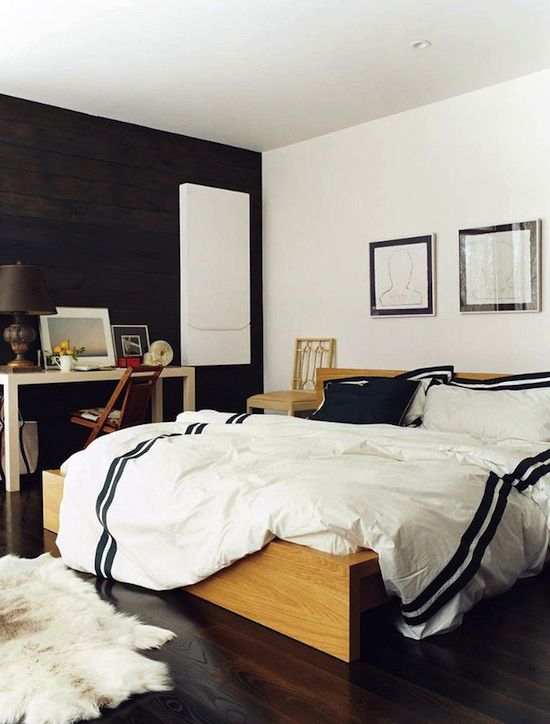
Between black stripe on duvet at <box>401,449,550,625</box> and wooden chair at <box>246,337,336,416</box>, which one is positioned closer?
black stripe on duvet at <box>401,449,550,625</box>

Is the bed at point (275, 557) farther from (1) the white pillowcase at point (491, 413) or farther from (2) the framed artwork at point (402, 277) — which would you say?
(2) the framed artwork at point (402, 277)

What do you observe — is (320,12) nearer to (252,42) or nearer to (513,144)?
(252,42)

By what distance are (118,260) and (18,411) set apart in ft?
4.70

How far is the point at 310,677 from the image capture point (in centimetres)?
227

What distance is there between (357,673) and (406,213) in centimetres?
400

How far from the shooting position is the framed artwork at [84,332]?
18.1 feet

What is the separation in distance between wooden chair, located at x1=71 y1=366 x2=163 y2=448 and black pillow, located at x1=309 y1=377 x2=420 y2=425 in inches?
49.9

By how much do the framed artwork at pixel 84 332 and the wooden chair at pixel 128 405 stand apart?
0.57m

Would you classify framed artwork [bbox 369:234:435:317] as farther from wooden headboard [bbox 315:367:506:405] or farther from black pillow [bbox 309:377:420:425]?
black pillow [bbox 309:377:420:425]

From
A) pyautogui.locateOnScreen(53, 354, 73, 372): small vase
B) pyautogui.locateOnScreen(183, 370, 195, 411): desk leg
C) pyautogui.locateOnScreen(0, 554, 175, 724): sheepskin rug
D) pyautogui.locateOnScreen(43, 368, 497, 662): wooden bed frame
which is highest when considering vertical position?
pyautogui.locateOnScreen(53, 354, 73, 372): small vase

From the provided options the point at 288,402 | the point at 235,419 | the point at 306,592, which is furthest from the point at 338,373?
the point at 306,592

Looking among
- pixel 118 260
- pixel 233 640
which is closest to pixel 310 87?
pixel 118 260

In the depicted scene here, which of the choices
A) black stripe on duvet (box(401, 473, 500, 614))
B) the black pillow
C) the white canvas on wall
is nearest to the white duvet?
black stripe on duvet (box(401, 473, 500, 614))

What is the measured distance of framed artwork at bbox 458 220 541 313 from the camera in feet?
16.1
